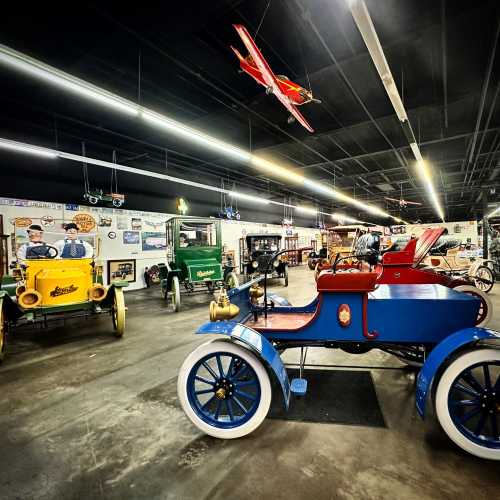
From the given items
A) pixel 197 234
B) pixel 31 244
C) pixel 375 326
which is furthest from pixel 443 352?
pixel 31 244

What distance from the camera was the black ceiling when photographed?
3.34m

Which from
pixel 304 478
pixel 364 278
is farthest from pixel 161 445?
pixel 364 278

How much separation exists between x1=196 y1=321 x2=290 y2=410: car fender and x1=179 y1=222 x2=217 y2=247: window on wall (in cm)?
489

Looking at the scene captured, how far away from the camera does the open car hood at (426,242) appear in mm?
3348

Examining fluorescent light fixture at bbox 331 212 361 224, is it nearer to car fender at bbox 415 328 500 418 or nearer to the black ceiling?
the black ceiling

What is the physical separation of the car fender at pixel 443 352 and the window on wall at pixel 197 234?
5.66 meters

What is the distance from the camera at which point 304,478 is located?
1404 mm

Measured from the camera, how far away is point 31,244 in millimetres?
6227

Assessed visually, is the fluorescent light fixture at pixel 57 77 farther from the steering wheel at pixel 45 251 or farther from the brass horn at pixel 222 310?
the brass horn at pixel 222 310

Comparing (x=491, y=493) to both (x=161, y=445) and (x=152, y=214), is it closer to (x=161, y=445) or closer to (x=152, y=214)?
(x=161, y=445)

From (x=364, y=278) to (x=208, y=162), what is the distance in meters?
8.36

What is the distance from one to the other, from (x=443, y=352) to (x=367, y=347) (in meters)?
0.52

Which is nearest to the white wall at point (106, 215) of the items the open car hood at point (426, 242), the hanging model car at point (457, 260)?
the open car hood at point (426, 242)

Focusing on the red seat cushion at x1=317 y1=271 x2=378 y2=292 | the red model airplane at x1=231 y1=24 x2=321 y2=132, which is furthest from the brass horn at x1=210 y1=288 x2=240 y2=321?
the red model airplane at x1=231 y1=24 x2=321 y2=132
